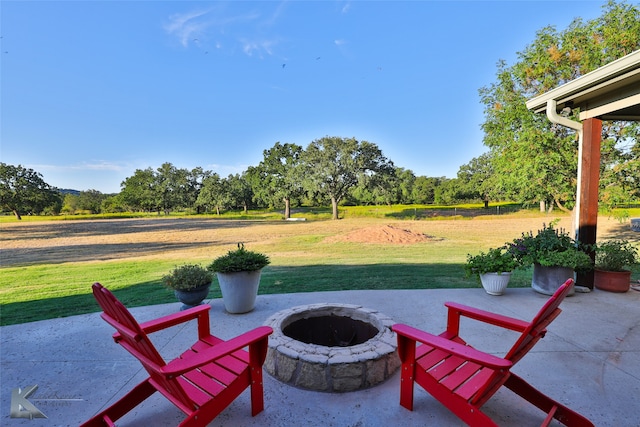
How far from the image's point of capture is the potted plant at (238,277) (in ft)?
10.8

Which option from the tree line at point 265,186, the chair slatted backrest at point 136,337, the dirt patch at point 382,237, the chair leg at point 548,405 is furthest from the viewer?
the tree line at point 265,186

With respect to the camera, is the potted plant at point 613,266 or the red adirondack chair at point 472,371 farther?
the potted plant at point 613,266

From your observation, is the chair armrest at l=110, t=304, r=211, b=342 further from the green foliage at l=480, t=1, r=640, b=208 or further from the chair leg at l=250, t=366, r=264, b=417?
the green foliage at l=480, t=1, r=640, b=208

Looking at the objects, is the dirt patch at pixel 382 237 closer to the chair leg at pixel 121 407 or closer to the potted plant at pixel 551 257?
the potted plant at pixel 551 257

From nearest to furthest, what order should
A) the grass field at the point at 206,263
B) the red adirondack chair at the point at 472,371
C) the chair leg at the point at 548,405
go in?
1. the red adirondack chair at the point at 472,371
2. the chair leg at the point at 548,405
3. the grass field at the point at 206,263

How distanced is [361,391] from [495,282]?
289 centimetres

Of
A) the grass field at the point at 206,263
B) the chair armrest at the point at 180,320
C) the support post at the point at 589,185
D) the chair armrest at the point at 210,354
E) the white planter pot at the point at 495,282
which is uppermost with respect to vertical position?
the support post at the point at 589,185

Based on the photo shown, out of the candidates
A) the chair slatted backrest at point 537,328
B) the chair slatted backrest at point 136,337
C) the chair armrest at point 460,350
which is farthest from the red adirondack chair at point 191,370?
the chair slatted backrest at point 537,328

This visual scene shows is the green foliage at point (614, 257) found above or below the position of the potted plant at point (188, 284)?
above

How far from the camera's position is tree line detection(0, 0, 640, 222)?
8031mm

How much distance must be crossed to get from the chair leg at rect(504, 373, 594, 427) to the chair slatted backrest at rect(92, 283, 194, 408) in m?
1.75

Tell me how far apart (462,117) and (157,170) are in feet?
133

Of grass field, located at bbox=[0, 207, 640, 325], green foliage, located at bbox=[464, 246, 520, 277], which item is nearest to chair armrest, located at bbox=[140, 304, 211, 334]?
grass field, located at bbox=[0, 207, 640, 325]

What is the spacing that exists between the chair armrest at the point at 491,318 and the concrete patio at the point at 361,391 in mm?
536
